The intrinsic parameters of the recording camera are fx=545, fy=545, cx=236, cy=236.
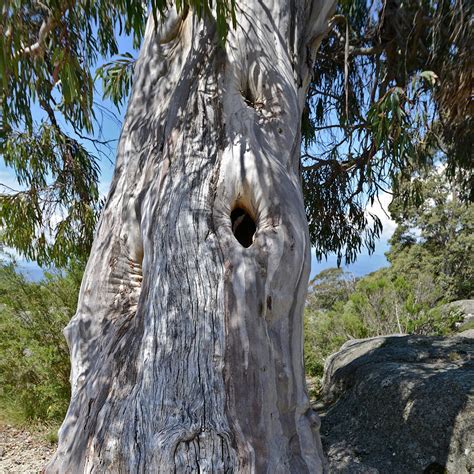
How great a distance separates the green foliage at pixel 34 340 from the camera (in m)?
6.74

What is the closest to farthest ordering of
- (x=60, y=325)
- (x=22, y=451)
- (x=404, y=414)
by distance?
(x=404, y=414) < (x=22, y=451) < (x=60, y=325)

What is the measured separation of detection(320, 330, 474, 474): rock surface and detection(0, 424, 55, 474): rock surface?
285 centimetres

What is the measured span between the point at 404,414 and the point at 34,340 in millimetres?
4650

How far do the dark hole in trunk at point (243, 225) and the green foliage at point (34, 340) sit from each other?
15.3 feet

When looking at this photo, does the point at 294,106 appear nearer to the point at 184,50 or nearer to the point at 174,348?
the point at 184,50

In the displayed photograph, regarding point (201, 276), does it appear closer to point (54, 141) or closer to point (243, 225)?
point (243, 225)

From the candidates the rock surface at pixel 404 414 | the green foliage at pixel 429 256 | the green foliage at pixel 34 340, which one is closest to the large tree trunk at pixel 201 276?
the rock surface at pixel 404 414

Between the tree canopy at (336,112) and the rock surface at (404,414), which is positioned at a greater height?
the tree canopy at (336,112)

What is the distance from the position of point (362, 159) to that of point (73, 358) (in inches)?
191

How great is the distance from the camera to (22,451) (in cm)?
589

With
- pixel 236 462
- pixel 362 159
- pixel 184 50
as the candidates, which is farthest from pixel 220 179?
pixel 362 159

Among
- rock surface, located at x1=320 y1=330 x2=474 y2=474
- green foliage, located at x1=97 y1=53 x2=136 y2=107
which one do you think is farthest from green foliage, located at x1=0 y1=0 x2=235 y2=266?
rock surface, located at x1=320 y1=330 x2=474 y2=474

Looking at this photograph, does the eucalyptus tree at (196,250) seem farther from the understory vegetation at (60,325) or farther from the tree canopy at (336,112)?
the understory vegetation at (60,325)

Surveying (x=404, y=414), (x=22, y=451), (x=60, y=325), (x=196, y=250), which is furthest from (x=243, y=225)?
(x=60, y=325)
